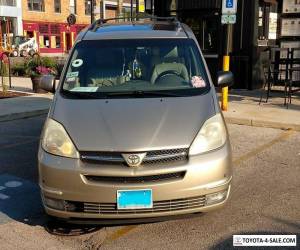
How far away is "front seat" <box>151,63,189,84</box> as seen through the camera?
4.89 m

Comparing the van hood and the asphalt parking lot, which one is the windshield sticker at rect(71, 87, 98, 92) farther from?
the asphalt parking lot

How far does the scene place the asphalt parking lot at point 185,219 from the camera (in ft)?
13.2

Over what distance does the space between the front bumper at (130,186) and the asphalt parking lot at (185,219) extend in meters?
0.26

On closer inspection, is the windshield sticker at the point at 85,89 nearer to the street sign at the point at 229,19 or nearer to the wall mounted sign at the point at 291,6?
the street sign at the point at 229,19

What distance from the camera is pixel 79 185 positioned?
374cm

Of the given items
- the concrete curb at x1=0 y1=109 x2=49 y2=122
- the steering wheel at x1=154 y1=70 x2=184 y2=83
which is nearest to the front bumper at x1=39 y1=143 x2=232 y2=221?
the steering wheel at x1=154 y1=70 x2=184 y2=83

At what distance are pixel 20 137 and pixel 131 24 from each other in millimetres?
3559

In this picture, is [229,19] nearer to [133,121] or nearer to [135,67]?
[135,67]

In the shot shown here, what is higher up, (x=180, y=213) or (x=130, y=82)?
(x=130, y=82)

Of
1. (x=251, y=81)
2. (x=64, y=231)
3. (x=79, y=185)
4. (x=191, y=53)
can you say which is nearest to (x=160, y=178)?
(x=79, y=185)

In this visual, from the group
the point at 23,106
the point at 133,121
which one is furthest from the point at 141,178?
the point at 23,106

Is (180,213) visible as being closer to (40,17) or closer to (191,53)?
(191,53)

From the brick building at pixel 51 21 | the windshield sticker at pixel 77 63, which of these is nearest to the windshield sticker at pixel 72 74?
the windshield sticker at pixel 77 63

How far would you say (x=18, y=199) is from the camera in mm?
5039
